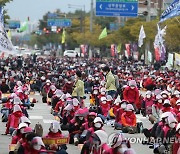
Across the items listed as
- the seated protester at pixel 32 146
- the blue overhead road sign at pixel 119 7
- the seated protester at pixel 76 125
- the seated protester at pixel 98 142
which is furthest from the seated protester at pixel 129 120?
the blue overhead road sign at pixel 119 7

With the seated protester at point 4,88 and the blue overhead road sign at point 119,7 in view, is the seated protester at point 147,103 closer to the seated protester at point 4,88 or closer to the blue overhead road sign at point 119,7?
the seated protester at point 4,88

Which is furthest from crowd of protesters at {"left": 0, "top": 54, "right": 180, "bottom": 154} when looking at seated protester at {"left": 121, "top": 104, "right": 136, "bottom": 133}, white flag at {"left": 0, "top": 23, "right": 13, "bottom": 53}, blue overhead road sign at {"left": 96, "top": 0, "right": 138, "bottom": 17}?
blue overhead road sign at {"left": 96, "top": 0, "right": 138, "bottom": 17}

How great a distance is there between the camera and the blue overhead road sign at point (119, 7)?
54375mm

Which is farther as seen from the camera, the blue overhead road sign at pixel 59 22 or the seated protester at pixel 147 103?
the blue overhead road sign at pixel 59 22

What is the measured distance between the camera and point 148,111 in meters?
27.5

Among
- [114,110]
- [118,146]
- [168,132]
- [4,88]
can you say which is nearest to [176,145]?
[168,132]

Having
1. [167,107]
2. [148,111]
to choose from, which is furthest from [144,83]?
[167,107]

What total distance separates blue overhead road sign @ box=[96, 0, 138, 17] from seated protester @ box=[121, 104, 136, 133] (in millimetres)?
31675

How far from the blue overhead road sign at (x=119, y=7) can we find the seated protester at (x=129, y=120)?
31675 mm

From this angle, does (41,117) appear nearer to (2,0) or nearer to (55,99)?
(55,99)

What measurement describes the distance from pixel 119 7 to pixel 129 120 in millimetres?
31915

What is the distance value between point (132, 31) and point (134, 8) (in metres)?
22.3

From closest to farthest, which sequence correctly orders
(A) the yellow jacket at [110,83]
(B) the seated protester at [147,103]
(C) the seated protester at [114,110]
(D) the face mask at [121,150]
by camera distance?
(D) the face mask at [121,150] < (C) the seated protester at [114,110] < (B) the seated protester at [147,103] < (A) the yellow jacket at [110,83]

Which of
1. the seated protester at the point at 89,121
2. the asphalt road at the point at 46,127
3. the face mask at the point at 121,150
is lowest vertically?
the asphalt road at the point at 46,127
